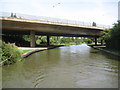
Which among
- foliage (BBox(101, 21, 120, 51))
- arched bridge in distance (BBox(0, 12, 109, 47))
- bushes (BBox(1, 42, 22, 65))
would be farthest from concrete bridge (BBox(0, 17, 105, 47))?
bushes (BBox(1, 42, 22, 65))

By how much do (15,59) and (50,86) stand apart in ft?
24.4

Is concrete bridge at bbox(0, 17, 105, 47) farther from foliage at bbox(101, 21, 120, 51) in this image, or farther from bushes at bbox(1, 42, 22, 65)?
bushes at bbox(1, 42, 22, 65)

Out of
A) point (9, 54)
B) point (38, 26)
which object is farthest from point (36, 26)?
point (9, 54)

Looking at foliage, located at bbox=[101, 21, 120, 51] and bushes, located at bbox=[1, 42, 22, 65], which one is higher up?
foliage, located at bbox=[101, 21, 120, 51]

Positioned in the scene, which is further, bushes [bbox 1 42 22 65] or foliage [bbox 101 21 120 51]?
foliage [bbox 101 21 120 51]

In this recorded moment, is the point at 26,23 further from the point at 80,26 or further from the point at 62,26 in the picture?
the point at 80,26

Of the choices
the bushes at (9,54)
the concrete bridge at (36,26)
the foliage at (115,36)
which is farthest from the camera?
the concrete bridge at (36,26)

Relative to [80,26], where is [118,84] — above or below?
below

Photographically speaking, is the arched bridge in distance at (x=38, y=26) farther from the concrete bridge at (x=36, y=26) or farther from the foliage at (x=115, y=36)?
the foliage at (x=115, y=36)

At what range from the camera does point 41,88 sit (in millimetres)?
6086

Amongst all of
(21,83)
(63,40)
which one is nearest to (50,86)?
(21,83)

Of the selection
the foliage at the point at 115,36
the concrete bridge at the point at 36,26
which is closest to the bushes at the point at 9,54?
the foliage at the point at 115,36

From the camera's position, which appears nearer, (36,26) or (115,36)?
(115,36)

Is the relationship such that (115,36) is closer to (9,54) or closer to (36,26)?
(36,26)
